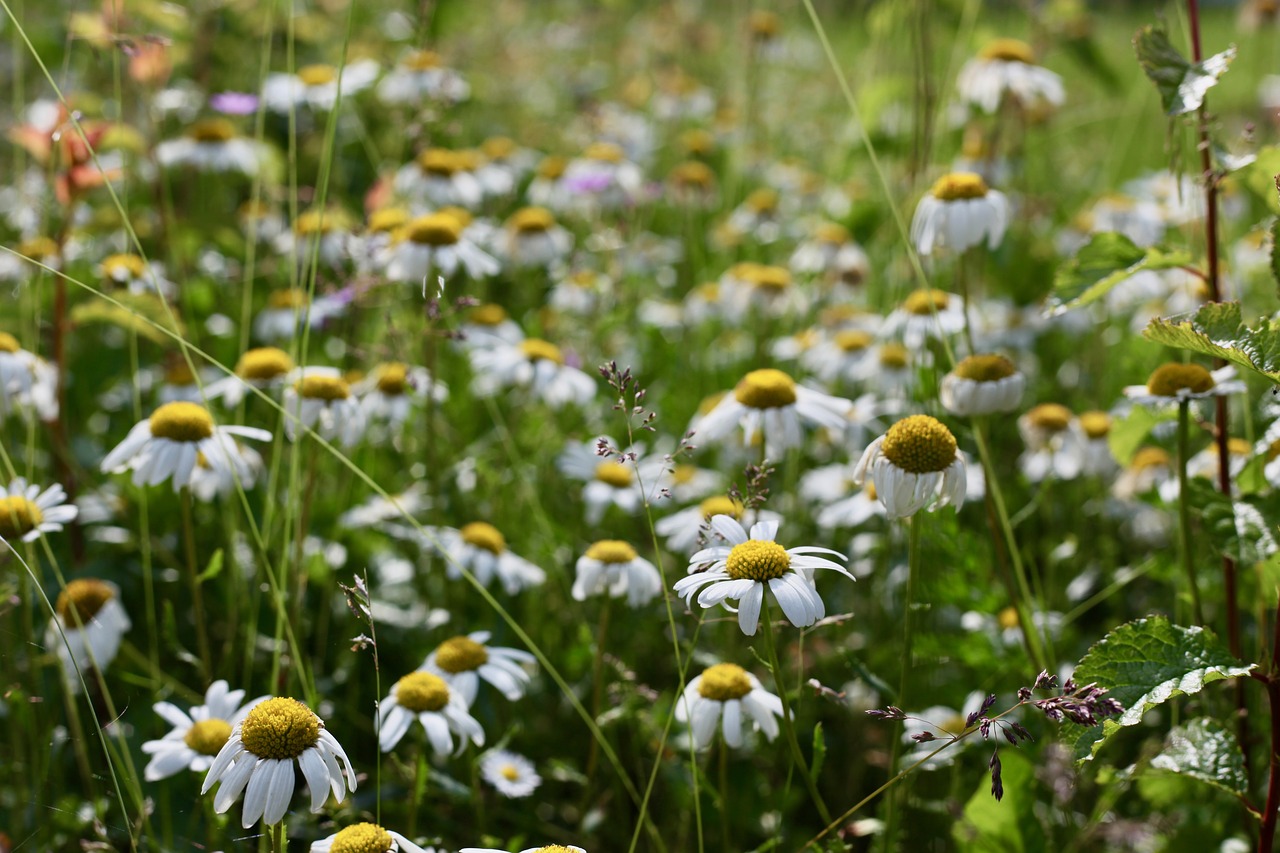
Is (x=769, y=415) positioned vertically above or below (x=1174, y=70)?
below

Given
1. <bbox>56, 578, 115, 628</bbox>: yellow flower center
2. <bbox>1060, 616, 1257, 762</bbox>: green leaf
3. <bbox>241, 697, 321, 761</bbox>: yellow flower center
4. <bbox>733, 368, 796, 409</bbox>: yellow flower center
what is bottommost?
<bbox>56, 578, 115, 628</bbox>: yellow flower center

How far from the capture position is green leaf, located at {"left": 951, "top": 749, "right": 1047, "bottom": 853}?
60.1 inches

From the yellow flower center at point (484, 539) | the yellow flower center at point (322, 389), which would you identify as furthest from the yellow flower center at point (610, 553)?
the yellow flower center at point (322, 389)

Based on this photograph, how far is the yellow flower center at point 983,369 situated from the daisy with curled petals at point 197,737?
1.05 meters

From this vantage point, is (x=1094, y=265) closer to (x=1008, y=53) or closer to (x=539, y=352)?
(x=539, y=352)

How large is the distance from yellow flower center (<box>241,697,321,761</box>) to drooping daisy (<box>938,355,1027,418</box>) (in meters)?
1.02

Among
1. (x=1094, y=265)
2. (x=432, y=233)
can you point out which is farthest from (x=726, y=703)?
(x=432, y=233)

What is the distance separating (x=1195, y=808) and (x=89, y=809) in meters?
1.55

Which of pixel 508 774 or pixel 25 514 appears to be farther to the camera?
pixel 508 774

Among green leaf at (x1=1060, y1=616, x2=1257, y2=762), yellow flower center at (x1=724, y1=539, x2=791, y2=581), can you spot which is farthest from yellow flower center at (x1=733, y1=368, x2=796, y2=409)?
green leaf at (x1=1060, y1=616, x2=1257, y2=762)

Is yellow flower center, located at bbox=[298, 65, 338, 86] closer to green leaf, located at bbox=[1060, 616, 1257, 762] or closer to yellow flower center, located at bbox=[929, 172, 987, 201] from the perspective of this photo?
yellow flower center, located at bbox=[929, 172, 987, 201]

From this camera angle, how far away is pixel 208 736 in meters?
1.46

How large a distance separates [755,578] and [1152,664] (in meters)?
0.43

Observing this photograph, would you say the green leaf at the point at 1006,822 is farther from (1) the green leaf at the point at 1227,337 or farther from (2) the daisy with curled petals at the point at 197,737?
(2) the daisy with curled petals at the point at 197,737
